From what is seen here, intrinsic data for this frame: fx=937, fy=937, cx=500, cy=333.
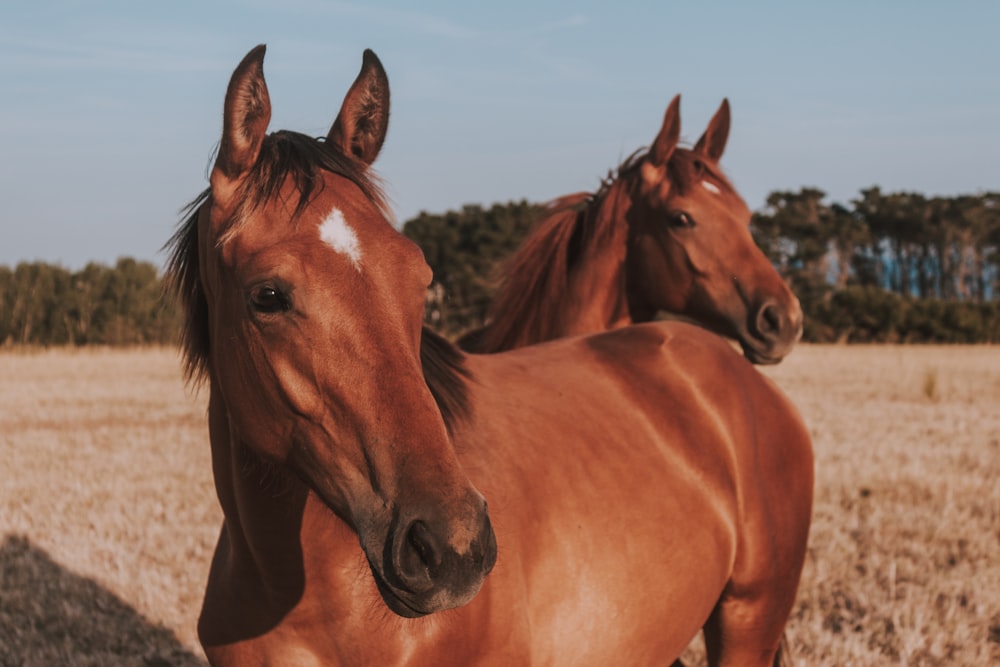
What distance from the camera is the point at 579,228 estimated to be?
5582mm

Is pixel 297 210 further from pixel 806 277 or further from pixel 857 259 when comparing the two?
pixel 857 259

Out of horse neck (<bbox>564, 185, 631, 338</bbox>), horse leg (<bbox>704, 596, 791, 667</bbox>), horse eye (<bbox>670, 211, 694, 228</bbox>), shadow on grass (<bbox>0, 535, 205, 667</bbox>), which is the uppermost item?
horse eye (<bbox>670, 211, 694, 228</bbox>)

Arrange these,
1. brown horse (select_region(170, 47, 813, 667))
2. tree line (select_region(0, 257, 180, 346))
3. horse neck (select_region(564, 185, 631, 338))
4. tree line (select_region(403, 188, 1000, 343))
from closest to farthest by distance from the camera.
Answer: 1. brown horse (select_region(170, 47, 813, 667))
2. horse neck (select_region(564, 185, 631, 338))
3. tree line (select_region(0, 257, 180, 346))
4. tree line (select_region(403, 188, 1000, 343))

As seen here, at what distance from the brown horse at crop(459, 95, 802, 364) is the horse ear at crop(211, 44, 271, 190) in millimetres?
3254

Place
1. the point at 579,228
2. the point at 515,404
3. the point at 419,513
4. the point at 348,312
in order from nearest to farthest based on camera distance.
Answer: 1. the point at 419,513
2. the point at 348,312
3. the point at 515,404
4. the point at 579,228

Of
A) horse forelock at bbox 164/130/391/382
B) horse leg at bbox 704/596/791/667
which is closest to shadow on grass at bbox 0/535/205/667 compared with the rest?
horse leg at bbox 704/596/791/667

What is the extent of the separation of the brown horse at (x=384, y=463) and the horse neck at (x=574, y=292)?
6.22 feet

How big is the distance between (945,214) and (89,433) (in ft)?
189

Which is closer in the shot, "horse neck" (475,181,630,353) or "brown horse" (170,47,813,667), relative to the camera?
"brown horse" (170,47,813,667)

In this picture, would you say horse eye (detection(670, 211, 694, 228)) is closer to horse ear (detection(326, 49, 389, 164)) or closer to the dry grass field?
the dry grass field

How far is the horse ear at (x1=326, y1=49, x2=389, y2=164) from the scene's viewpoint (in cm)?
239

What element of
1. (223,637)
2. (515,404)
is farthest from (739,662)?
(223,637)

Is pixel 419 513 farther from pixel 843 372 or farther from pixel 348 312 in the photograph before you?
pixel 843 372

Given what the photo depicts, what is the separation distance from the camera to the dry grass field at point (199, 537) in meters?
4.56
